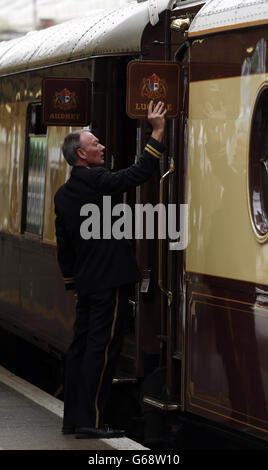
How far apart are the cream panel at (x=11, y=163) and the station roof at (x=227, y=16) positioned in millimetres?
3844

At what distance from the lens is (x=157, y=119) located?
647cm

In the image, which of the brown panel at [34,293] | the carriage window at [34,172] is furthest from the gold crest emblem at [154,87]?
the carriage window at [34,172]

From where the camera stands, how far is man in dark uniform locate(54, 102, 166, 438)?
21.4 ft

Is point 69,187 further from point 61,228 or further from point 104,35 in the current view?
point 104,35

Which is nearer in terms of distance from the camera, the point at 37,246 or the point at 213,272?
the point at 213,272

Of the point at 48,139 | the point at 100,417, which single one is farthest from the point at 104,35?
the point at 100,417

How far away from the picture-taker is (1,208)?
1091 cm

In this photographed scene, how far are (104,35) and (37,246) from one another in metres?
2.31

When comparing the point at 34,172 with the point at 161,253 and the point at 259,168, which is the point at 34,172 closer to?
the point at 161,253

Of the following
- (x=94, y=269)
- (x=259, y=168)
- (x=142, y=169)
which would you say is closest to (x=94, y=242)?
(x=94, y=269)

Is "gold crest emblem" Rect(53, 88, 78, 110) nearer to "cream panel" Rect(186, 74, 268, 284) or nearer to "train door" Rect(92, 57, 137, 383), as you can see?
"train door" Rect(92, 57, 137, 383)

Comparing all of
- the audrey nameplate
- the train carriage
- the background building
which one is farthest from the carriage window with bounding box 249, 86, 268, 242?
the background building

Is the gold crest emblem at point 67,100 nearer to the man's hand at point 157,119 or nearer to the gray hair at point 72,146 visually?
the gray hair at point 72,146

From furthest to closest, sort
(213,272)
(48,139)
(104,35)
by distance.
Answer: (48,139) < (104,35) < (213,272)
